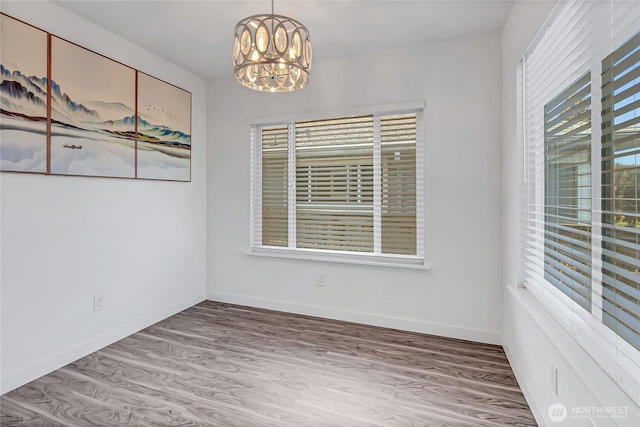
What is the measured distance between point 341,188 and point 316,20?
58.4 inches

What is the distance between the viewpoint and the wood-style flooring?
1.91 meters

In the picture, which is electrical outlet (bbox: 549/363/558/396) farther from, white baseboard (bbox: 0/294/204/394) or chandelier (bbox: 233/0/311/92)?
white baseboard (bbox: 0/294/204/394)

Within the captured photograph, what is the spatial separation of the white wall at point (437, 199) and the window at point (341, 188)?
0.43ft

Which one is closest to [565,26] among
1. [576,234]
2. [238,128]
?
[576,234]

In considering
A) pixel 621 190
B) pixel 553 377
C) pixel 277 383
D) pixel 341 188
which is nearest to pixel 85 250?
pixel 277 383

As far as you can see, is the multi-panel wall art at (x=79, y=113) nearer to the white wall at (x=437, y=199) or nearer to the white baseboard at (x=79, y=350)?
the white wall at (x=437, y=199)

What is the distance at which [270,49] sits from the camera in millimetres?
1779

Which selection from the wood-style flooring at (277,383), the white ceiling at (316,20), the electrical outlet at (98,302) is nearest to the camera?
the wood-style flooring at (277,383)

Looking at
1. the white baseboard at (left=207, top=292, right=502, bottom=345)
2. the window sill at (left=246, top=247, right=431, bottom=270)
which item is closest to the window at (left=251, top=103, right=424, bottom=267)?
the window sill at (left=246, top=247, right=431, bottom=270)

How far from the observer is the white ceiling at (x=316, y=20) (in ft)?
7.95

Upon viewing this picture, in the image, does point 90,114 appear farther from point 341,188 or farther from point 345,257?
point 345,257

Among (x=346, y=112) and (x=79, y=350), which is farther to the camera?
(x=346, y=112)

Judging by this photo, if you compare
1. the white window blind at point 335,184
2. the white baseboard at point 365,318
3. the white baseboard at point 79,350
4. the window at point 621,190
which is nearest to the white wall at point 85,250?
the white baseboard at point 79,350

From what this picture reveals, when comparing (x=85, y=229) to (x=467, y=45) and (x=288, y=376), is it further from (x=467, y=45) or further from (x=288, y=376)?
(x=467, y=45)
